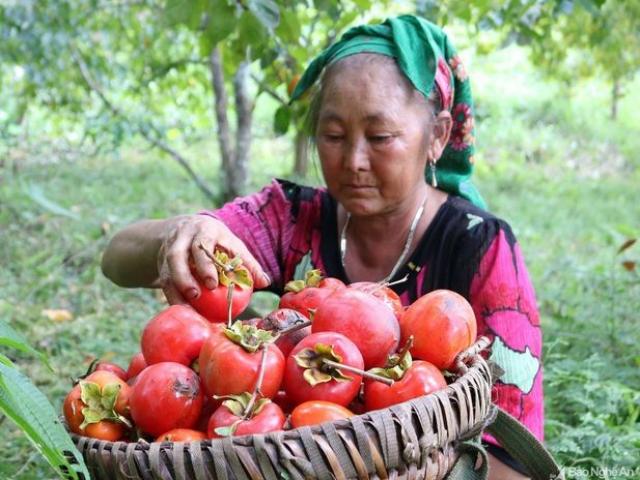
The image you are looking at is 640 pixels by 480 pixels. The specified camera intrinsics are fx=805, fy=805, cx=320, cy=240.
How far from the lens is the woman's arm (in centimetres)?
150

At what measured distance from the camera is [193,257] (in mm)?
1553

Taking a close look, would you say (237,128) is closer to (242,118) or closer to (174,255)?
(242,118)

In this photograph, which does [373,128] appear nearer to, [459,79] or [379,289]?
[459,79]

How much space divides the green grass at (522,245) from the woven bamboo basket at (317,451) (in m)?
1.16

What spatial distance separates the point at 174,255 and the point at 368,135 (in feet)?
2.00

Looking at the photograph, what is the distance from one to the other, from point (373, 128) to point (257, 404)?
3.11 feet

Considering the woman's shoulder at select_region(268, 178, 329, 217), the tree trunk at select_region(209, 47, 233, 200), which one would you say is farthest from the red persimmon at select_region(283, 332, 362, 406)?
the tree trunk at select_region(209, 47, 233, 200)

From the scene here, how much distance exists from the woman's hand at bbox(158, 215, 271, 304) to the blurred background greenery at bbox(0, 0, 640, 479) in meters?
0.71

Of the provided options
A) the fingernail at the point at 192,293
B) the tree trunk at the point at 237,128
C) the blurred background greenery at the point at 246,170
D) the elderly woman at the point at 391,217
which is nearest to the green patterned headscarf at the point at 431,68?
the elderly woman at the point at 391,217

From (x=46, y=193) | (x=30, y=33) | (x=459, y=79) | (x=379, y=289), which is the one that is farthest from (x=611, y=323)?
(x=46, y=193)

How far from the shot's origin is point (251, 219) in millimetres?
2203

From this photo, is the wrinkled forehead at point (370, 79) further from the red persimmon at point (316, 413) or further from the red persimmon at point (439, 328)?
the red persimmon at point (316, 413)

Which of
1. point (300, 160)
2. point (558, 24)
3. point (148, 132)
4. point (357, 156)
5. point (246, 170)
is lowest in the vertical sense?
point (300, 160)

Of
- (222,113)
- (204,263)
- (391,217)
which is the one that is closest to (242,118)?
(222,113)
